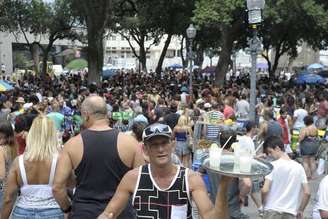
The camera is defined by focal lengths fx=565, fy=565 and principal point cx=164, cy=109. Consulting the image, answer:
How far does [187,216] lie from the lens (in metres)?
3.10

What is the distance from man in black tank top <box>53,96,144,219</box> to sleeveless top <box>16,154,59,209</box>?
1.26ft

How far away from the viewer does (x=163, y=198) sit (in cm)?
306

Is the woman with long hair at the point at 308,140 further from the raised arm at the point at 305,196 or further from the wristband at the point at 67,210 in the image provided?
the wristband at the point at 67,210

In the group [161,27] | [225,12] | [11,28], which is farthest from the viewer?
[11,28]

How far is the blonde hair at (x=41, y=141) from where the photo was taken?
4.41 metres

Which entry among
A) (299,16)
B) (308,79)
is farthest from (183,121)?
(308,79)

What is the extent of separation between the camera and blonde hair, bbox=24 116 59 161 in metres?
4.41

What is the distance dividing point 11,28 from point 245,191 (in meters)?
41.8

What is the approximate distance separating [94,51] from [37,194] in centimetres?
2052

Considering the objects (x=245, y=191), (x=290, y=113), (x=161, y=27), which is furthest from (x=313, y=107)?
(x=161, y=27)

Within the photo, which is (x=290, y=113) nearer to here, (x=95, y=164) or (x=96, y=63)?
(x=95, y=164)

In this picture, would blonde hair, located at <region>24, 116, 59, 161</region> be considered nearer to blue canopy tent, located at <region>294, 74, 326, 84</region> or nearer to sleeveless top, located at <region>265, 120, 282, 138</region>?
sleeveless top, located at <region>265, 120, 282, 138</region>

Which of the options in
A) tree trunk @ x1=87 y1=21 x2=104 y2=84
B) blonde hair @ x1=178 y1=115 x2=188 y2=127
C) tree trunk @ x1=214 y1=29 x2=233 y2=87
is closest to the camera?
blonde hair @ x1=178 y1=115 x2=188 y2=127

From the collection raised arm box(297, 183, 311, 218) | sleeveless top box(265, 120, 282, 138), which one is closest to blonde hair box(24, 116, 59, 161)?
raised arm box(297, 183, 311, 218)
